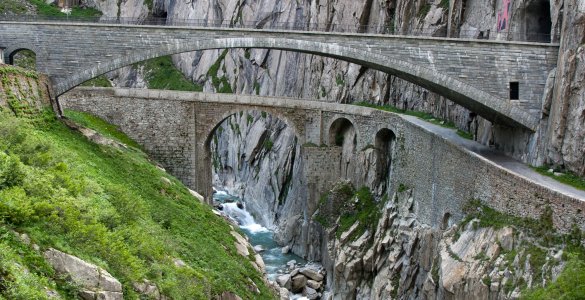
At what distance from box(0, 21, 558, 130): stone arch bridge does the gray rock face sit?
71.3 feet

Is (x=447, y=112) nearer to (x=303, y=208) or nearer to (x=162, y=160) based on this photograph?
(x=303, y=208)

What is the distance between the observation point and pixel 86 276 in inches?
555

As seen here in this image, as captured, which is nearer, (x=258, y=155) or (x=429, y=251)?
(x=429, y=251)

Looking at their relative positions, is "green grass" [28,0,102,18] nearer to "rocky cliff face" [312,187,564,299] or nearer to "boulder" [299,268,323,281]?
"rocky cliff face" [312,187,564,299]

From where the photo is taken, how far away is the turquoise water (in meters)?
45.1

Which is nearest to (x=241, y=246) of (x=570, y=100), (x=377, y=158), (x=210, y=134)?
(x=377, y=158)

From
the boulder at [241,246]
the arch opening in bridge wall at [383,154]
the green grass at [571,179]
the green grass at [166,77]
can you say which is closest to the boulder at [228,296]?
the boulder at [241,246]

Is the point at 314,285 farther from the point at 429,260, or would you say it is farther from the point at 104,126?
the point at 104,126

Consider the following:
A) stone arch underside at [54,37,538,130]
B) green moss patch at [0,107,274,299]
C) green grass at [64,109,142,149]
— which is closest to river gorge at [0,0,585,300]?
stone arch underside at [54,37,538,130]

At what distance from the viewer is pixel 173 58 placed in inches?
3474

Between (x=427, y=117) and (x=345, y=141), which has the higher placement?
(x=427, y=117)

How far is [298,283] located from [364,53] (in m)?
15.6

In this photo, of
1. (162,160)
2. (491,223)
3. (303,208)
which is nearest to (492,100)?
(491,223)

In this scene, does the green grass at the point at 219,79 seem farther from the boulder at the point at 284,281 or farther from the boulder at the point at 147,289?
the boulder at the point at 147,289
